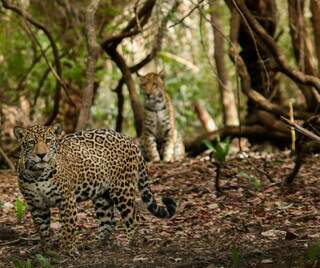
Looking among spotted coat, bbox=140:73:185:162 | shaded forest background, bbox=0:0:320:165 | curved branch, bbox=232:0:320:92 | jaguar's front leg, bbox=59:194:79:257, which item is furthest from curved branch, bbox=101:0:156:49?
jaguar's front leg, bbox=59:194:79:257

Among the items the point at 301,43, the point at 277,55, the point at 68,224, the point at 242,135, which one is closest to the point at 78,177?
the point at 68,224

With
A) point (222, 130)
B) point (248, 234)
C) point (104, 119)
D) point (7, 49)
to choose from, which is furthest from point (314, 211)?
point (104, 119)

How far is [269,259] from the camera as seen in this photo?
7273 mm

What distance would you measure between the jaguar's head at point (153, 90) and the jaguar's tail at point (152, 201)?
496 cm

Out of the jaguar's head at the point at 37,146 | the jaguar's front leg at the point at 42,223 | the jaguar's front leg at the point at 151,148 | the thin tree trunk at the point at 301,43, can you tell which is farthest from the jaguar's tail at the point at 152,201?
the jaguar's front leg at the point at 151,148

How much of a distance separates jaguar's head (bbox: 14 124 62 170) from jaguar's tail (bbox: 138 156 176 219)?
1.31 meters

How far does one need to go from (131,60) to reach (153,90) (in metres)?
2.74

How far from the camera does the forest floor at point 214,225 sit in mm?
7562

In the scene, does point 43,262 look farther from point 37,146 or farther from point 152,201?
point 152,201

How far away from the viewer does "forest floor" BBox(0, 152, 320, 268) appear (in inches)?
Answer: 298

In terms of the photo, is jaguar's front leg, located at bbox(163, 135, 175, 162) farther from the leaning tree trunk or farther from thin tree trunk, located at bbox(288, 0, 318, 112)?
thin tree trunk, located at bbox(288, 0, 318, 112)

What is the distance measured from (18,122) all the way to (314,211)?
25.1ft

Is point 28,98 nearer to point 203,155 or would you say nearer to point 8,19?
point 8,19

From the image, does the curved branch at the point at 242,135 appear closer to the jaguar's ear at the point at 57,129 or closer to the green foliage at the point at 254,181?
the green foliage at the point at 254,181
